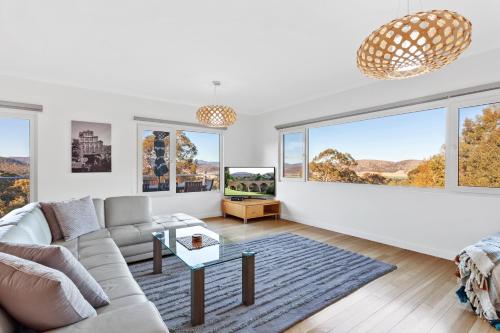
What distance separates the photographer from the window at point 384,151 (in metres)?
3.27

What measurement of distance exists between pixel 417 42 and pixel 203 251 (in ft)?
6.96

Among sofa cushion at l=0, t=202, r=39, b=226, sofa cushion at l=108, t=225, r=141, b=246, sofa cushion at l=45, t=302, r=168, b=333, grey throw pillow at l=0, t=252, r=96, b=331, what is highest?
sofa cushion at l=0, t=202, r=39, b=226

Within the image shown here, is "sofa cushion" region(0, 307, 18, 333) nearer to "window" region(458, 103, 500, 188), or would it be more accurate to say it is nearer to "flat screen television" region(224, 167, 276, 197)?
"window" region(458, 103, 500, 188)

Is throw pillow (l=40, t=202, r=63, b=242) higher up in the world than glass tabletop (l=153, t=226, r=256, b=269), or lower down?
higher up

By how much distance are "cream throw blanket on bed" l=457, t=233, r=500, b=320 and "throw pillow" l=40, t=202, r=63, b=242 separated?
3.74 m

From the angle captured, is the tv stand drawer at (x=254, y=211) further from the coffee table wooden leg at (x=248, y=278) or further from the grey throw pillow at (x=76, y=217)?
the coffee table wooden leg at (x=248, y=278)

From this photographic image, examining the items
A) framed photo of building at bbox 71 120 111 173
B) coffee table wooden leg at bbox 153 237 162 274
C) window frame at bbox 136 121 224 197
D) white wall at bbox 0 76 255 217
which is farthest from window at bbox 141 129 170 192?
coffee table wooden leg at bbox 153 237 162 274

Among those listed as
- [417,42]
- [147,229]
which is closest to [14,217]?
[147,229]

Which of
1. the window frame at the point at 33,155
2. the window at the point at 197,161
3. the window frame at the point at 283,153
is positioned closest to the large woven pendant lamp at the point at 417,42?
the window frame at the point at 283,153

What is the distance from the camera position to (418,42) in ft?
4.12

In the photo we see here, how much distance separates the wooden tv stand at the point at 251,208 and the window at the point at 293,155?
71 cm

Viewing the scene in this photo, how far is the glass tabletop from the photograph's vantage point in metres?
2.05

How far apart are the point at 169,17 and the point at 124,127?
106 inches

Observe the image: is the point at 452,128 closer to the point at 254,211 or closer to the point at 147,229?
the point at 254,211
